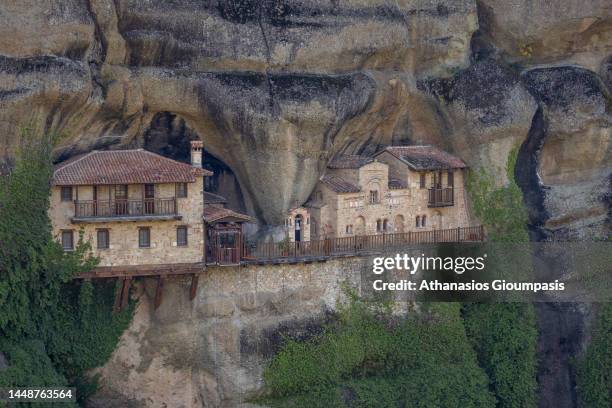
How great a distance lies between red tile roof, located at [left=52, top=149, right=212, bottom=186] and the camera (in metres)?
42.6

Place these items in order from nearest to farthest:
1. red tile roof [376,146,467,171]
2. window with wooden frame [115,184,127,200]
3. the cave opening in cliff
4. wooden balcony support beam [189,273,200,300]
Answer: window with wooden frame [115,184,127,200], wooden balcony support beam [189,273,200,300], the cave opening in cliff, red tile roof [376,146,467,171]

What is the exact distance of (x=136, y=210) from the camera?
43.5 metres

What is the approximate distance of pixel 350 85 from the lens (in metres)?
48.6

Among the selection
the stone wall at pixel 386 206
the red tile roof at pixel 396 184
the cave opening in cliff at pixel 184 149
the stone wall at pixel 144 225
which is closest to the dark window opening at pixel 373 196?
the stone wall at pixel 386 206

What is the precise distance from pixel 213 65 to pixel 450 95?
10320 mm

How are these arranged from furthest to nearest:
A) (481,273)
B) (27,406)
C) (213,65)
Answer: (481,273) → (213,65) → (27,406)

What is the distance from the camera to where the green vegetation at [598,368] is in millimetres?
48469

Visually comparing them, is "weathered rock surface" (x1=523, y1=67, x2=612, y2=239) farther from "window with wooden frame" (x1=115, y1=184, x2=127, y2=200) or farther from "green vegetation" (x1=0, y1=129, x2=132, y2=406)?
"green vegetation" (x1=0, y1=129, x2=132, y2=406)

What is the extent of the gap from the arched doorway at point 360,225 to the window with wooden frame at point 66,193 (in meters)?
12.1

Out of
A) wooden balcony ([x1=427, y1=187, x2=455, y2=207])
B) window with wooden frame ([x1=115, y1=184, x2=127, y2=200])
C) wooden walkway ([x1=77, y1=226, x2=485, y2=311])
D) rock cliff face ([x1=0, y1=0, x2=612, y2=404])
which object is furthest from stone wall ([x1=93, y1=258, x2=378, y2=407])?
wooden balcony ([x1=427, y1=187, x2=455, y2=207])

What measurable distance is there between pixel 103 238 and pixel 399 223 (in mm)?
13258

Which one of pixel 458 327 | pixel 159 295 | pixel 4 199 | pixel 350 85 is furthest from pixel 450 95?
pixel 4 199

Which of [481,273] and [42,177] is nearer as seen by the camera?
[42,177]

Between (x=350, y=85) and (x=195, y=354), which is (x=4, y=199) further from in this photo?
(x=350, y=85)
